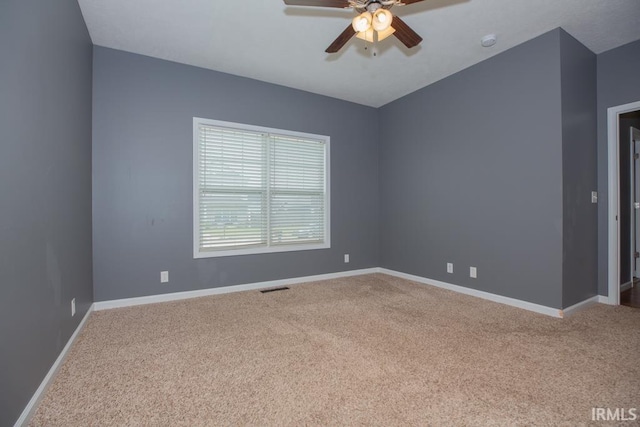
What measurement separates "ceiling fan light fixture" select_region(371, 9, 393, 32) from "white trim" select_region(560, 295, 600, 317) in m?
3.07

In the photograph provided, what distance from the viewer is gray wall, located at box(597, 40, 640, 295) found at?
3.03 m

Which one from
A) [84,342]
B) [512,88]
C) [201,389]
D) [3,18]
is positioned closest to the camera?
[3,18]

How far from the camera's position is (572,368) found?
1906 millimetres

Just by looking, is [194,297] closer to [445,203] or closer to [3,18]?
[3,18]

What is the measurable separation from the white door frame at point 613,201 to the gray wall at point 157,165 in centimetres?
359

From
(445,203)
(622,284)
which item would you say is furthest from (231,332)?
(622,284)

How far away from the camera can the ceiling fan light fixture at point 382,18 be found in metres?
1.96

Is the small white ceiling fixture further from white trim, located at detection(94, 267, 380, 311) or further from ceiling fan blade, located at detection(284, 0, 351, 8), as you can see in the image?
white trim, located at detection(94, 267, 380, 311)

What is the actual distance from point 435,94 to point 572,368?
11.3ft

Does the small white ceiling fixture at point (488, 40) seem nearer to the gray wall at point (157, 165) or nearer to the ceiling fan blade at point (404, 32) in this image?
the ceiling fan blade at point (404, 32)

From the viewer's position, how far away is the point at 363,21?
2049mm

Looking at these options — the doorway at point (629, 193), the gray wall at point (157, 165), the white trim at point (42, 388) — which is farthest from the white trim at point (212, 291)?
the doorway at point (629, 193)

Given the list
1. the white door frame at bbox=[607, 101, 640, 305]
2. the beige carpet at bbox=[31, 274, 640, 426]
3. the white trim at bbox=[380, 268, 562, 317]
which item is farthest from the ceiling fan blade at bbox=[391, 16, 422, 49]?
the white trim at bbox=[380, 268, 562, 317]

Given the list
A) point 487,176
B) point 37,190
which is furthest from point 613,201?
point 37,190
